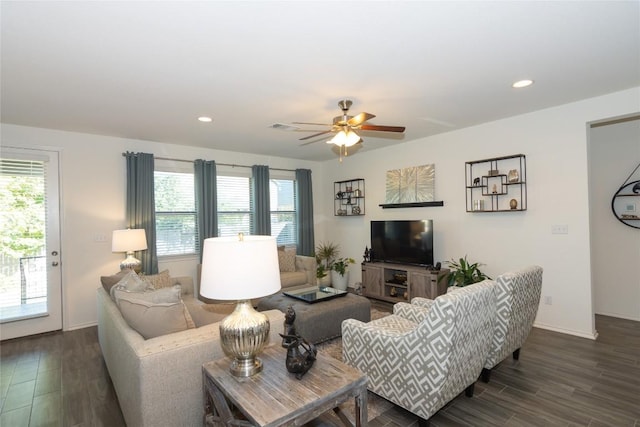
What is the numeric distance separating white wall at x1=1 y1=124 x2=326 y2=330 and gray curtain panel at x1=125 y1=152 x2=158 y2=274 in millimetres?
169

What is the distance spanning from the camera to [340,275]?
6.16 metres

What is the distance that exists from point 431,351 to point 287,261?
379cm

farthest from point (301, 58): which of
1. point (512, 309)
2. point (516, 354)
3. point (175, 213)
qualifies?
point (175, 213)

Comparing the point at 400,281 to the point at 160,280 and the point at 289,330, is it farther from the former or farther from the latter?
the point at 289,330

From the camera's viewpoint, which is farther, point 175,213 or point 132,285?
point 175,213

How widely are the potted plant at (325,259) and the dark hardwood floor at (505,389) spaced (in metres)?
3.52

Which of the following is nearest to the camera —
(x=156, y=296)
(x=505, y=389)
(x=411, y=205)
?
(x=156, y=296)

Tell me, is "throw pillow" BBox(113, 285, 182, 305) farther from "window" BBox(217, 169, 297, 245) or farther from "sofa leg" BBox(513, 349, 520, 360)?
"window" BBox(217, 169, 297, 245)

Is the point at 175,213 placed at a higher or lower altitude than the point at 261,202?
lower

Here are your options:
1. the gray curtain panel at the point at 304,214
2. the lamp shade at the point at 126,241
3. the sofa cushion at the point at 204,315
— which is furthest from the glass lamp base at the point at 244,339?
the gray curtain panel at the point at 304,214

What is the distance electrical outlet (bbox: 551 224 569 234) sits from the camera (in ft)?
12.4

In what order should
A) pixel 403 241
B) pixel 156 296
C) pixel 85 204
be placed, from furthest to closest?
pixel 403 241 → pixel 85 204 → pixel 156 296

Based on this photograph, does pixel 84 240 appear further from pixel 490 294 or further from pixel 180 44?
pixel 490 294

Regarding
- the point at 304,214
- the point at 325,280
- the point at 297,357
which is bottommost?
the point at 325,280
